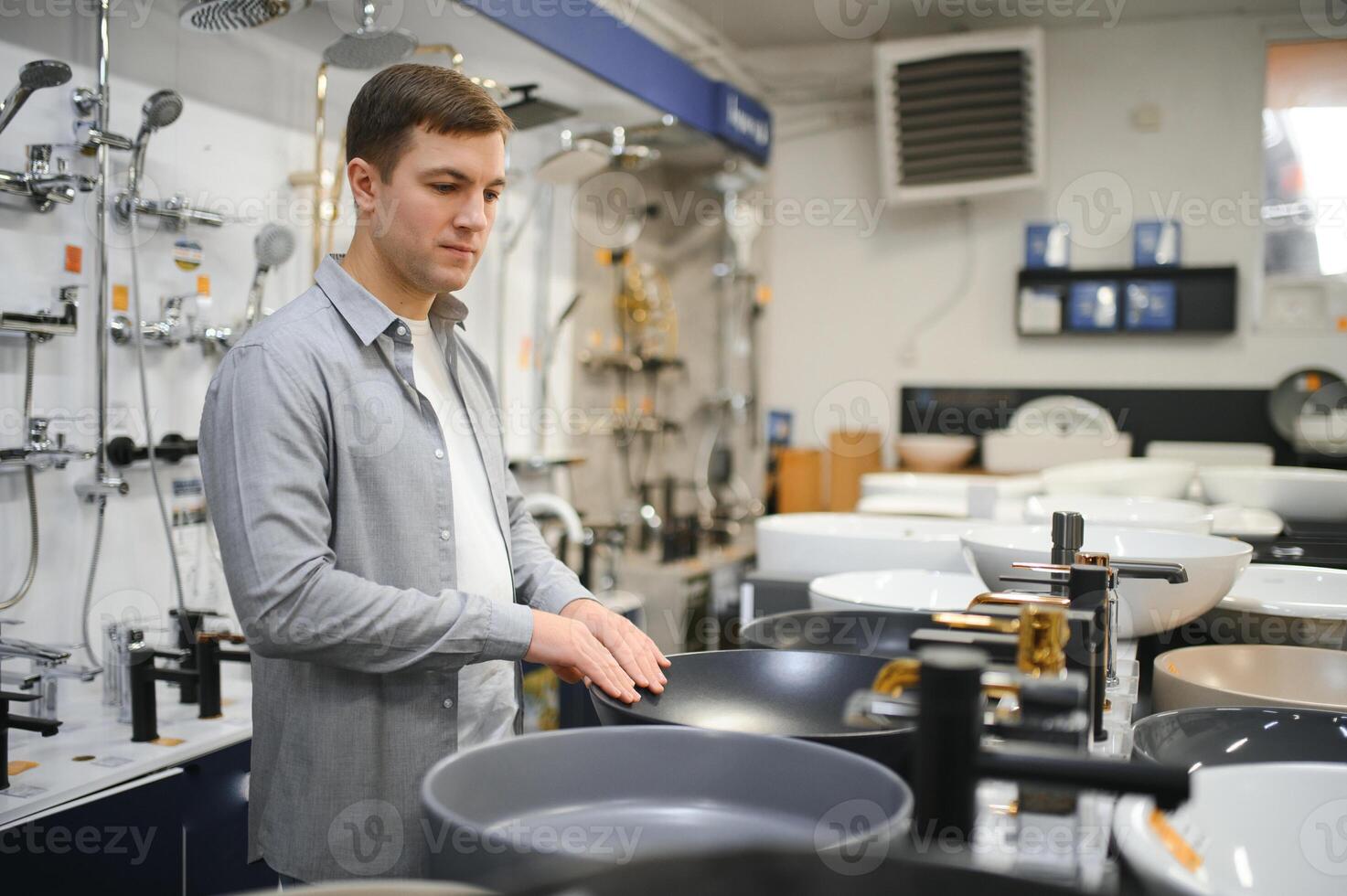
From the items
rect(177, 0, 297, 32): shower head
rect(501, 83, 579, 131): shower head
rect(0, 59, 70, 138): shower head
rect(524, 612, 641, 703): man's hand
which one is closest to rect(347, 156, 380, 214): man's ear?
rect(524, 612, 641, 703): man's hand

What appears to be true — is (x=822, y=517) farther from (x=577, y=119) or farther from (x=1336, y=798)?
(x=577, y=119)

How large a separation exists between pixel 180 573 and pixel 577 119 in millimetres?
2523

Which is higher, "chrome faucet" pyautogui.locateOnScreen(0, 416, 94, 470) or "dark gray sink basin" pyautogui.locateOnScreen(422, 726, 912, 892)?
"chrome faucet" pyautogui.locateOnScreen(0, 416, 94, 470)

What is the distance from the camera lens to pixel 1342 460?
431 cm

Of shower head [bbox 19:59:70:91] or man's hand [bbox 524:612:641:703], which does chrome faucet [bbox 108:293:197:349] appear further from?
man's hand [bbox 524:612:641:703]

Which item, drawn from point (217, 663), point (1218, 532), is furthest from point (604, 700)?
point (1218, 532)

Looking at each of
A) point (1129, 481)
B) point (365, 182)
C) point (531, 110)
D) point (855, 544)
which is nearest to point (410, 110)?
point (365, 182)

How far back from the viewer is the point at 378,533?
129cm

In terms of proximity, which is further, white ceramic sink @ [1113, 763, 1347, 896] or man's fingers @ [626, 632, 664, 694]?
man's fingers @ [626, 632, 664, 694]

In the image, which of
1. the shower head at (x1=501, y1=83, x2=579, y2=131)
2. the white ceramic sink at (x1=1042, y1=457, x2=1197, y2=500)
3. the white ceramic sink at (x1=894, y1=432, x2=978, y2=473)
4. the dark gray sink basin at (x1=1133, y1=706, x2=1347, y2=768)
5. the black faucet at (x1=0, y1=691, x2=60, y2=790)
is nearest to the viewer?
the dark gray sink basin at (x1=1133, y1=706, x2=1347, y2=768)

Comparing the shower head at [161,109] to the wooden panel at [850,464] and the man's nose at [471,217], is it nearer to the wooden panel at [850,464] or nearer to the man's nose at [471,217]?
the man's nose at [471,217]

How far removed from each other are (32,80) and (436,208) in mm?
1195

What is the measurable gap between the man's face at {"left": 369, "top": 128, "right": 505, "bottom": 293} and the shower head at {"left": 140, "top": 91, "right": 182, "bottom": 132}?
4.07 feet

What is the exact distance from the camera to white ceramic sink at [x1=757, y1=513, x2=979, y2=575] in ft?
7.27
